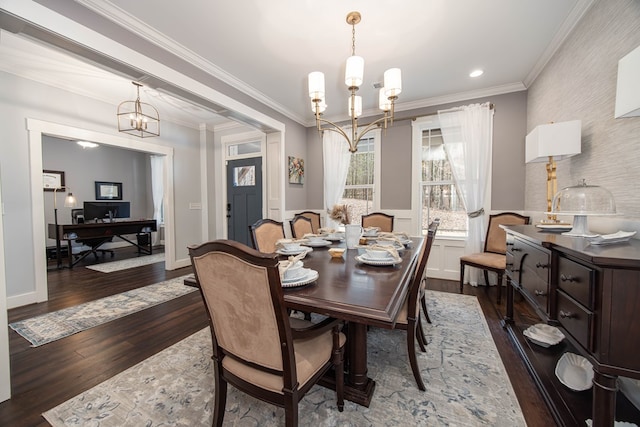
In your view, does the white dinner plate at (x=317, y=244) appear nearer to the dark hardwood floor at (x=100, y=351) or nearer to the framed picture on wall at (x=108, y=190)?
the dark hardwood floor at (x=100, y=351)

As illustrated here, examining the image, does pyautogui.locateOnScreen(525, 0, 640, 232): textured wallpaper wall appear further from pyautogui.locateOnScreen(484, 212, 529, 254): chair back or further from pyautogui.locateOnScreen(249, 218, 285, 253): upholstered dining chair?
pyautogui.locateOnScreen(249, 218, 285, 253): upholstered dining chair

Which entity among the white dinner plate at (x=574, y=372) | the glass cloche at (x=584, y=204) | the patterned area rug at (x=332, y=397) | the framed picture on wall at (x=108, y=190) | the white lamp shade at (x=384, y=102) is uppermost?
the white lamp shade at (x=384, y=102)

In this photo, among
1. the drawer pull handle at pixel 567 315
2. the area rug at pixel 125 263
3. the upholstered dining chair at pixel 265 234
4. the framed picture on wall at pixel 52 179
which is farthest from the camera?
the framed picture on wall at pixel 52 179

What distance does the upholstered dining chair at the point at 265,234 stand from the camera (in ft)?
7.20

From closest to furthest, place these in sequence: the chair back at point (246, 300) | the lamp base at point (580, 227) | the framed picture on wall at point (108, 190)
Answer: the chair back at point (246, 300) → the lamp base at point (580, 227) → the framed picture on wall at point (108, 190)

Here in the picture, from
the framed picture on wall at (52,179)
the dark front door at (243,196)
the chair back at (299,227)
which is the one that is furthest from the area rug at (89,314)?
the framed picture on wall at (52,179)

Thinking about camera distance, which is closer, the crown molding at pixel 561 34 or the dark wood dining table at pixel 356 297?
the dark wood dining table at pixel 356 297

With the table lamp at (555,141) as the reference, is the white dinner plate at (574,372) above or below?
below

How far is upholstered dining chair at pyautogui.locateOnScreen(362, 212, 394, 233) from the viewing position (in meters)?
3.36

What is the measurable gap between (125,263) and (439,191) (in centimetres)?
597


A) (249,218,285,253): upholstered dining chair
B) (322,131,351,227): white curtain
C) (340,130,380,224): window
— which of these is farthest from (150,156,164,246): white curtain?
(249,218,285,253): upholstered dining chair

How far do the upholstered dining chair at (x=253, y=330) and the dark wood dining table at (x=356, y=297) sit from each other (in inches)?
5.6

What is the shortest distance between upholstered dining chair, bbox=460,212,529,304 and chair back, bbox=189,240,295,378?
2755mm

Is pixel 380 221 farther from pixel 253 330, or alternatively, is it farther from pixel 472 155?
pixel 253 330
